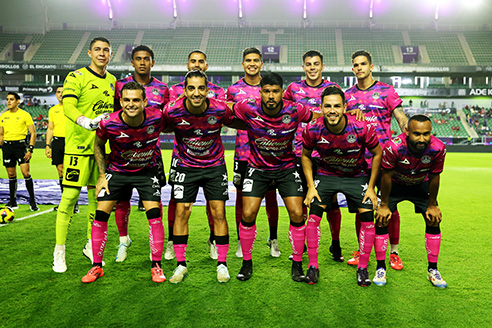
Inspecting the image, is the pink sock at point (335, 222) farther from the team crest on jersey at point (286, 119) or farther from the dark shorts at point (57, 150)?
the dark shorts at point (57, 150)

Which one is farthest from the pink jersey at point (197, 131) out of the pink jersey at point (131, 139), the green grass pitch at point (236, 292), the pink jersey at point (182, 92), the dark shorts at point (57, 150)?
the dark shorts at point (57, 150)

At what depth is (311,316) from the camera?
9.55ft

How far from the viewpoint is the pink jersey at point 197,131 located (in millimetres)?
3746

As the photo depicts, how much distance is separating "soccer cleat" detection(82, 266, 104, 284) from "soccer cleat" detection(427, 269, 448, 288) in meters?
3.34

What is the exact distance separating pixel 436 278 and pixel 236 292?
197 centimetres

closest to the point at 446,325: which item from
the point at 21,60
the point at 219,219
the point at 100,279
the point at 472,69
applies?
the point at 219,219

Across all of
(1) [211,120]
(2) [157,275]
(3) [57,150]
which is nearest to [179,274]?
(2) [157,275]

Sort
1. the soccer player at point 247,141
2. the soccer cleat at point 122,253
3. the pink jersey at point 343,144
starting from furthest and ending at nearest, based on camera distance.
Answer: the soccer player at point 247,141 → the soccer cleat at point 122,253 → the pink jersey at point 343,144

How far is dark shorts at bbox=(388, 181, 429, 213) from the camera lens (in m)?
3.73

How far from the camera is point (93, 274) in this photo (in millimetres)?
3641

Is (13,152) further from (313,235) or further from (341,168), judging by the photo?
(341,168)

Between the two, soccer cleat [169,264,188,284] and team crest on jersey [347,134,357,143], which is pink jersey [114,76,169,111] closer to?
soccer cleat [169,264,188,284]

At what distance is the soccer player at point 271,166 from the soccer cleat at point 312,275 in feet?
0.27

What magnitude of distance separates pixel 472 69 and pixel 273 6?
22.6 m
